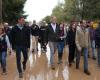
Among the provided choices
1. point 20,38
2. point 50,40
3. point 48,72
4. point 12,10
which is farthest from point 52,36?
point 12,10

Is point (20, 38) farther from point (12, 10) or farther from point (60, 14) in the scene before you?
point (60, 14)

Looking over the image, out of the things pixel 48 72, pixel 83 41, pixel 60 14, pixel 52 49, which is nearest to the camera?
pixel 83 41

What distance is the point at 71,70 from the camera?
14336 mm

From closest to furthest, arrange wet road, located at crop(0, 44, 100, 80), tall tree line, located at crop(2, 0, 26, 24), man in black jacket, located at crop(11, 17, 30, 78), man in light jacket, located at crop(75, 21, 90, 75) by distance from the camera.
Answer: man in black jacket, located at crop(11, 17, 30, 78), wet road, located at crop(0, 44, 100, 80), man in light jacket, located at crop(75, 21, 90, 75), tall tree line, located at crop(2, 0, 26, 24)

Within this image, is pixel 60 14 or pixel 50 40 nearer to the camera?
pixel 50 40

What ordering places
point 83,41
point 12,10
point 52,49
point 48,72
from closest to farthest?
1. point 83,41
2. point 48,72
3. point 52,49
4. point 12,10

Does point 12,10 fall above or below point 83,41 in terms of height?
above

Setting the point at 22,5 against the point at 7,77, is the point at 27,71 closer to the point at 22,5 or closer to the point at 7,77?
the point at 7,77

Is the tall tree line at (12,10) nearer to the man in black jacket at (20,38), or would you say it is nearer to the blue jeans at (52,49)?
the blue jeans at (52,49)

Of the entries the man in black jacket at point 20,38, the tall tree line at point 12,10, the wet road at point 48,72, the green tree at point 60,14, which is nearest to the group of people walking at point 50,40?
the man in black jacket at point 20,38

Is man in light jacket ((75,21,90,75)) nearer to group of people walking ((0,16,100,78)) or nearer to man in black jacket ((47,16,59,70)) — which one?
group of people walking ((0,16,100,78))

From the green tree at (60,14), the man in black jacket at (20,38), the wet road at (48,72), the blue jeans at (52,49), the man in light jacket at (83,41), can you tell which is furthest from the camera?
the green tree at (60,14)

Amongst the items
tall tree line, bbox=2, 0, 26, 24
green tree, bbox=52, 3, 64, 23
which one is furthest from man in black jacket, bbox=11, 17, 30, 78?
green tree, bbox=52, 3, 64, 23

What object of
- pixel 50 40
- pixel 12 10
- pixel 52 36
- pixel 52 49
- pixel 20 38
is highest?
pixel 12 10
